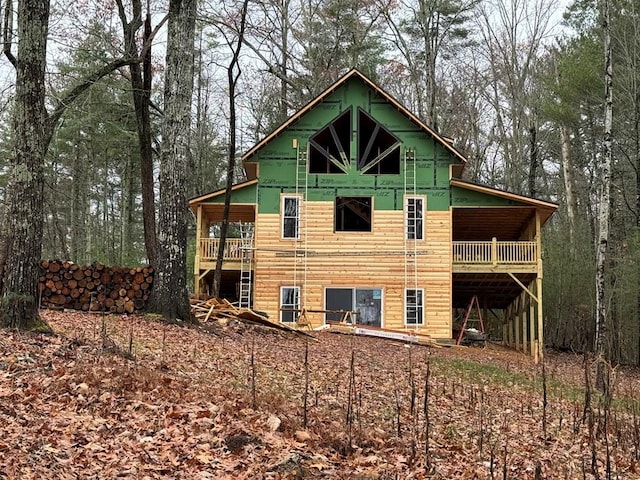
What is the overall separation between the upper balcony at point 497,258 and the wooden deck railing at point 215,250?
746cm

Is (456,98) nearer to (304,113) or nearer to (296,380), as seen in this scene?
(304,113)

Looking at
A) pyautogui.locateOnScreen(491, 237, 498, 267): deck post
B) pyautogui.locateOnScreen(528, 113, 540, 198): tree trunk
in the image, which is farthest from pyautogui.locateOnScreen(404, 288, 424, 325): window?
pyautogui.locateOnScreen(528, 113, 540, 198): tree trunk

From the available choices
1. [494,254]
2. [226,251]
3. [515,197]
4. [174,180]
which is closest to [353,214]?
[226,251]

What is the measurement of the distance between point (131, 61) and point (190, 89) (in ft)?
4.40

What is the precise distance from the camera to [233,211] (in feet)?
83.4

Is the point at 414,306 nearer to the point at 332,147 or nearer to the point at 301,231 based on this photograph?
the point at 301,231

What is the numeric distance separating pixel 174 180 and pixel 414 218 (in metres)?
11.2

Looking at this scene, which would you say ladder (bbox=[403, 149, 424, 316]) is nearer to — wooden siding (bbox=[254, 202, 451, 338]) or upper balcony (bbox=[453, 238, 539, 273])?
wooden siding (bbox=[254, 202, 451, 338])

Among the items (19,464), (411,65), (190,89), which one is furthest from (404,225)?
(19,464)

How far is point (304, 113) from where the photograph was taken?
2372 cm

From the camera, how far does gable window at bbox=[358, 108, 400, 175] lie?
23.8 m

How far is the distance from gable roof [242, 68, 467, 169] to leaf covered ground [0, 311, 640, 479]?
526 inches

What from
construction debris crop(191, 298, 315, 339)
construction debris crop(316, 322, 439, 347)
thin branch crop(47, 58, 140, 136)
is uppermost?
thin branch crop(47, 58, 140, 136)

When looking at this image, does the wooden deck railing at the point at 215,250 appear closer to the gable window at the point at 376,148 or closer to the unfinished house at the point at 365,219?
the unfinished house at the point at 365,219
